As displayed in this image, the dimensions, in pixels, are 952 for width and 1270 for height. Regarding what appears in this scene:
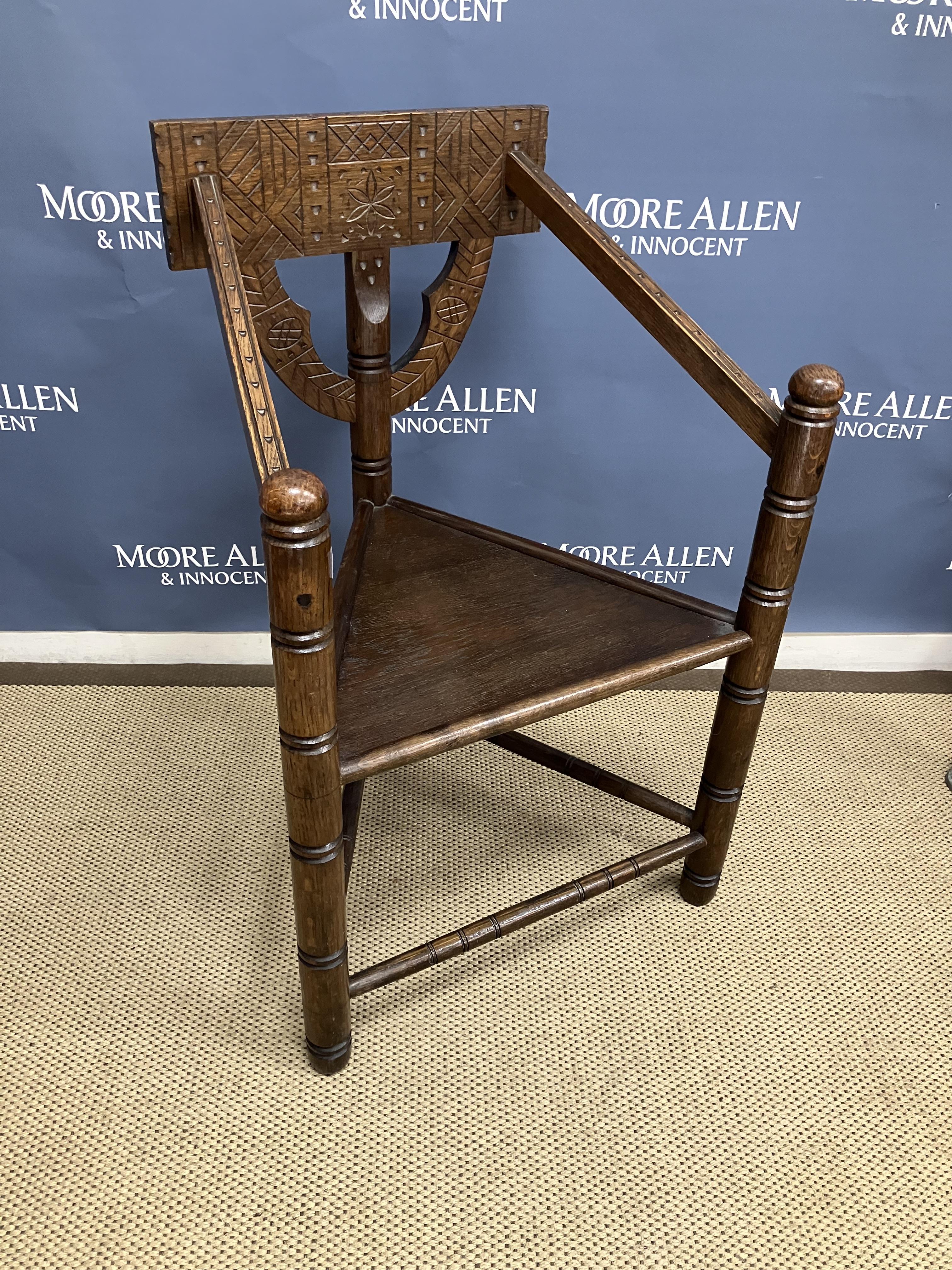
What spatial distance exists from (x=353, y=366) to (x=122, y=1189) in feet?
3.14

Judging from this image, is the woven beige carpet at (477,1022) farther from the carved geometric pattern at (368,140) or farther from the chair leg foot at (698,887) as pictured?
the carved geometric pattern at (368,140)

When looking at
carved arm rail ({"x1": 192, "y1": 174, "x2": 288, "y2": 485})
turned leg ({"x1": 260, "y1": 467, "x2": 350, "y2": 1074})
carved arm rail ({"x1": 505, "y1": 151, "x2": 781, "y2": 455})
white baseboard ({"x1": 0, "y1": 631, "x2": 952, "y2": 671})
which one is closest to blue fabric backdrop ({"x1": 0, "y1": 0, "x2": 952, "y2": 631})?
white baseboard ({"x1": 0, "y1": 631, "x2": 952, "y2": 671})

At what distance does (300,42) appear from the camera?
1.28m

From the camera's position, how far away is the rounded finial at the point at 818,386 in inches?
37.5

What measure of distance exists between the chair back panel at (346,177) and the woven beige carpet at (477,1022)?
0.80 metres

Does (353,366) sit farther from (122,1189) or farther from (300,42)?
(122,1189)

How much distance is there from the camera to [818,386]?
3.13 ft

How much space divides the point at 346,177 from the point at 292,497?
0.51m

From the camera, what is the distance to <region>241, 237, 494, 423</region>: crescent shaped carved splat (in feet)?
3.60

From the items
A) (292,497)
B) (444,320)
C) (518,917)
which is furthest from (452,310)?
(518,917)

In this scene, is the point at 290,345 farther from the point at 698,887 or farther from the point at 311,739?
the point at 698,887

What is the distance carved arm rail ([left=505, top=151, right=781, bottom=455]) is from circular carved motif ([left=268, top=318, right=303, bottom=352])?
301 millimetres

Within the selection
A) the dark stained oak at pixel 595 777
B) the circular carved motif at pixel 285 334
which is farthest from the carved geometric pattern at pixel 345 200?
the dark stained oak at pixel 595 777

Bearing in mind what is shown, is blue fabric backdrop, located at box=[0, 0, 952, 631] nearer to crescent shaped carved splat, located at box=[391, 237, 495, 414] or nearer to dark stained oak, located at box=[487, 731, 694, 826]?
crescent shaped carved splat, located at box=[391, 237, 495, 414]
